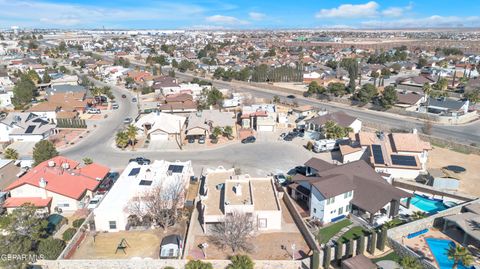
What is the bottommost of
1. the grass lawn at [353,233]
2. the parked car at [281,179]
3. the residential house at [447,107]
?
the grass lawn at [353,233]

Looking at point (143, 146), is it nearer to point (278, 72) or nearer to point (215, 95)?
point (215, 95)

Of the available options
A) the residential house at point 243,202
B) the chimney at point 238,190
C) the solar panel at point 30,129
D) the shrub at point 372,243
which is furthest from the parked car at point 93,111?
the shrub at point 372,243

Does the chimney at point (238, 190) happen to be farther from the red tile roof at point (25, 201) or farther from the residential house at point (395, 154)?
the red tile roof at point (25, 201)

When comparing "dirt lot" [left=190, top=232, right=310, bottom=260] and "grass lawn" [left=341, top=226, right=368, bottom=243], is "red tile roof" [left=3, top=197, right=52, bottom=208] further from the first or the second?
"grass lawn" [left=341, top=226, right=368, bottom=243]

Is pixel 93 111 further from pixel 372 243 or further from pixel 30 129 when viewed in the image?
pixel 372 243

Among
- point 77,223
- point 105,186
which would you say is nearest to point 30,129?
point 105,186

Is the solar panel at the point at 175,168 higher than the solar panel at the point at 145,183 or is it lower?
lower
